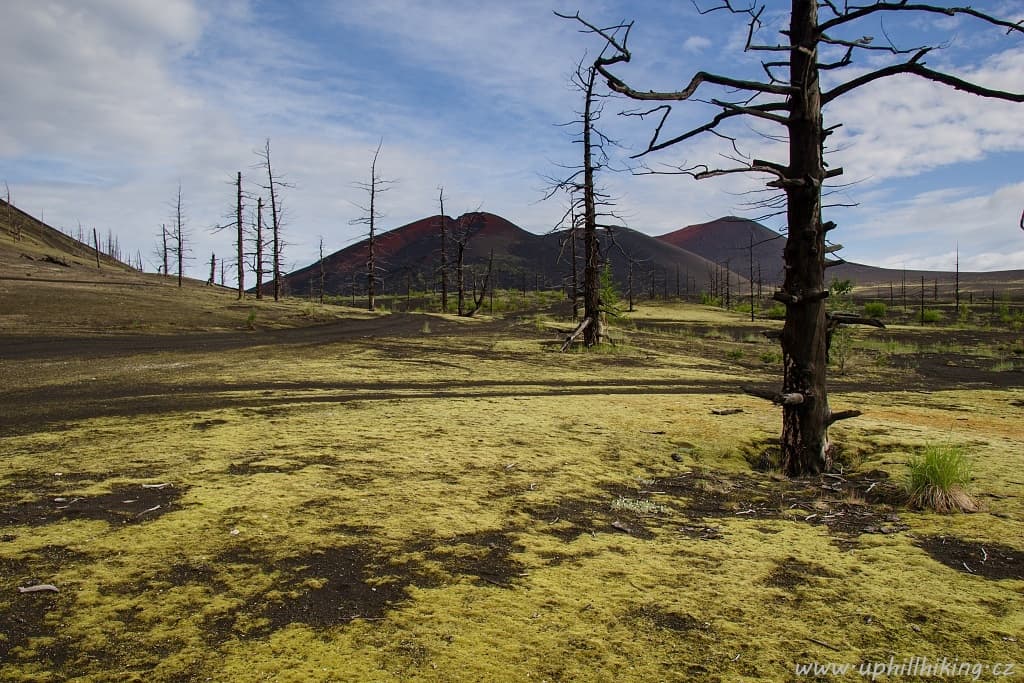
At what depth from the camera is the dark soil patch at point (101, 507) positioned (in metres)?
3.98

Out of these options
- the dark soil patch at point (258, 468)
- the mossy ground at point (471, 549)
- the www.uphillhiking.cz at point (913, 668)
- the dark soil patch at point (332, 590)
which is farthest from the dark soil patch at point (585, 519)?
the dark soil patch at point (258, 468)

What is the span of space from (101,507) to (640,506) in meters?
4.14

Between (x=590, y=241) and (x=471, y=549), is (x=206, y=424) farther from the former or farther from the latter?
(x=590, y=241)

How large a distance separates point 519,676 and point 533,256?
190347 millimetres

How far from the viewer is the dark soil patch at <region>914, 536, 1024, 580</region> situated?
3471 mm

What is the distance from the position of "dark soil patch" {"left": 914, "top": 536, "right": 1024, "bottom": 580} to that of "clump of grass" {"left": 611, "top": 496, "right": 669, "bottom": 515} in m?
1.75

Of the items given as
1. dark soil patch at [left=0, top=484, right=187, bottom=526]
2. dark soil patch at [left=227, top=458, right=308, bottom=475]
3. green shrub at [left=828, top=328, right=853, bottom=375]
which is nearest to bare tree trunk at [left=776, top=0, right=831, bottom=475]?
dark soil patch at [left=227, top=458, right=308, bottom=475]

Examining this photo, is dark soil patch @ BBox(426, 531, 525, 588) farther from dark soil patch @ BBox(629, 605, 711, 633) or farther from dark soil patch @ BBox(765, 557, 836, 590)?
dark soil patch @ BBox(765, 557, 836, 590)

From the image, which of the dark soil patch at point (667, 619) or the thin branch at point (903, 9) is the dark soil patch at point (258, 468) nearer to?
the dark soil patch at point (667, 619)

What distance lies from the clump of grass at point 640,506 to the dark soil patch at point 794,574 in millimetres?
1170

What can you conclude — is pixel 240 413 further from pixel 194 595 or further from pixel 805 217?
pixel 805 217

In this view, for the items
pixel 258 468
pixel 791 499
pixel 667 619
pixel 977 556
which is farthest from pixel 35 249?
pixel 977 556

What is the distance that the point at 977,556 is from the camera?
12.1 ft

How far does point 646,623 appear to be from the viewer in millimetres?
2826
